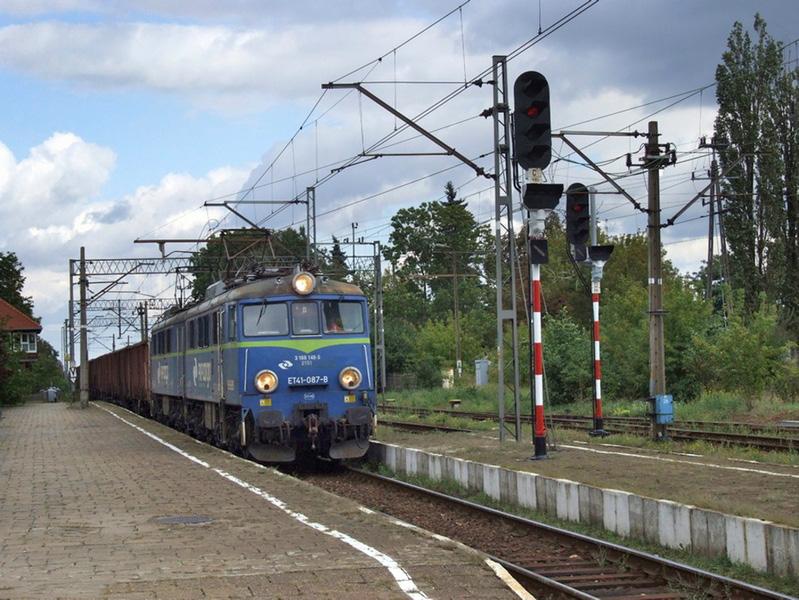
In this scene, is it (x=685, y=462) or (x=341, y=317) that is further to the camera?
(x=341, y=317)

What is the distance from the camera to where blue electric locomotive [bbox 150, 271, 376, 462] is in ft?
62.0

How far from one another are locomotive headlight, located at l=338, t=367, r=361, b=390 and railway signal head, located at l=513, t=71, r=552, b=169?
5544 millimetres

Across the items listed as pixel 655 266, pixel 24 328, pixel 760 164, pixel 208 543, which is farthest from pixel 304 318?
pixel 24 328

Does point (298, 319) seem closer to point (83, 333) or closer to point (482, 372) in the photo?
point (482, 372)

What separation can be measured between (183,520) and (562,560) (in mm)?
4167

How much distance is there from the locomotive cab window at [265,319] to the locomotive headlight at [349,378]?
1.23 metres

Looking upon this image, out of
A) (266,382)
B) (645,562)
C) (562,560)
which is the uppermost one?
(266,382)

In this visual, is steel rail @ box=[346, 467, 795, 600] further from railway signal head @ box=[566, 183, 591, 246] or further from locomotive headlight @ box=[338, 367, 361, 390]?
railway signal head @ box=[566, 183, 591, 246]

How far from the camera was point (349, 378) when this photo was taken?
19.3 metres

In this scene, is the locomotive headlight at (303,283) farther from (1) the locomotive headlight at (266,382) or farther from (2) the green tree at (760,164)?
(2) the green tree at (760,164)

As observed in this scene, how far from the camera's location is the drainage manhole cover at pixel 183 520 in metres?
11.9

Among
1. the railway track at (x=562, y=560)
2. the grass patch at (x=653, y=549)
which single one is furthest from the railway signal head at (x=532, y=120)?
the railway track at (x=562, y=560)

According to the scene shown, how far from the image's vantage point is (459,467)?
16.7 metres

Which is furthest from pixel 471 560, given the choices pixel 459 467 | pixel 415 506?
pixel 459 467
